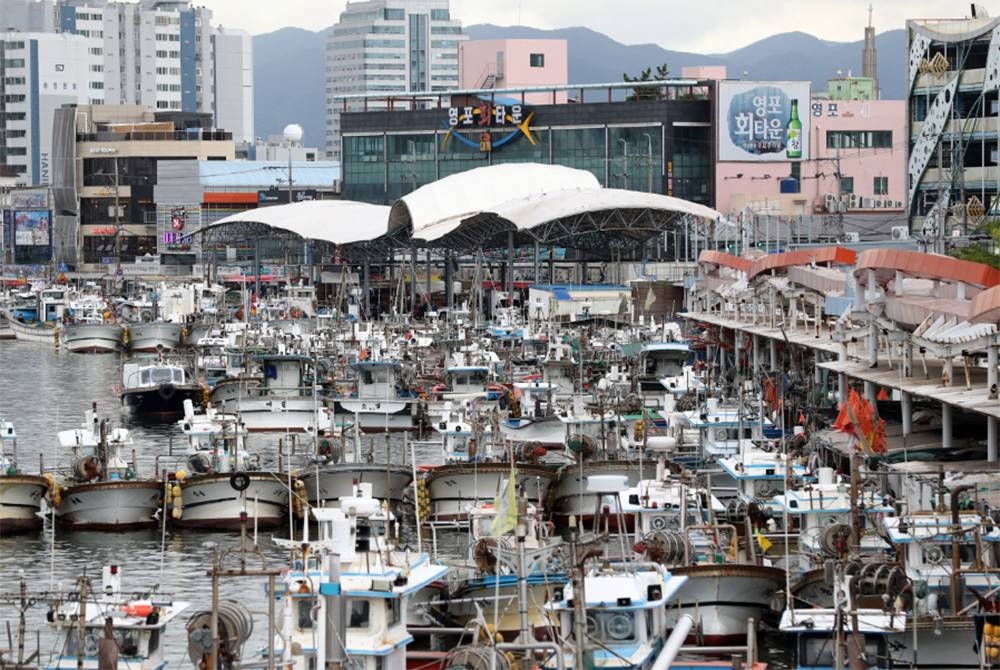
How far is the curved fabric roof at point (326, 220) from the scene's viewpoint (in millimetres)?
133000

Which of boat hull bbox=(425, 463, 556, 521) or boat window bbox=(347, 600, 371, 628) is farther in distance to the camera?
boat hull bbox=(425, 463, 556, 521)

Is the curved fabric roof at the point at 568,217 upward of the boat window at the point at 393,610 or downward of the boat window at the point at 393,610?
upward

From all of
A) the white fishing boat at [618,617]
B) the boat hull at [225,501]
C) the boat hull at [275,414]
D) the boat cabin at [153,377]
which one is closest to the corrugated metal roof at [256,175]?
the boat cabin at [153,377]

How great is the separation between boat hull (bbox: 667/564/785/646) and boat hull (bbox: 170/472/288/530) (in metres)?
16.3

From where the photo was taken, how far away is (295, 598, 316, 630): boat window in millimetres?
28469

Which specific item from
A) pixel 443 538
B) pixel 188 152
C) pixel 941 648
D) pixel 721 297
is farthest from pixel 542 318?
pixel 188 152

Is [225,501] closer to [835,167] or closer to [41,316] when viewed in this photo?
[41,316]

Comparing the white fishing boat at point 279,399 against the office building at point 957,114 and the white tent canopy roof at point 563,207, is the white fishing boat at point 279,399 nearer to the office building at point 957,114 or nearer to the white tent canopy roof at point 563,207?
the office building at point 957,114

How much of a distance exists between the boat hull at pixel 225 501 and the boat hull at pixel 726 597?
16275 mm

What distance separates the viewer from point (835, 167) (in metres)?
147

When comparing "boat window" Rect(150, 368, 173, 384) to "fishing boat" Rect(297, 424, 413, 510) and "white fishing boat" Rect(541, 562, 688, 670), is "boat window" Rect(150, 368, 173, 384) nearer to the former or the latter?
"fishing boat" Rect(297, 424, 413, 510)

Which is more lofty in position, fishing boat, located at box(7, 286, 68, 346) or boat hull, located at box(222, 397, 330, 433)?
fishing boat, located at box(7, 286, 68, 346)

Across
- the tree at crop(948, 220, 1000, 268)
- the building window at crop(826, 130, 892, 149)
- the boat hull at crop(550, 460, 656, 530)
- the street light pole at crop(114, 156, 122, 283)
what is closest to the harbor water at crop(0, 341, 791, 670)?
the boat hull at crop(550, 460, 656, 530)

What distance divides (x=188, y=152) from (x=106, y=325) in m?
75.8
